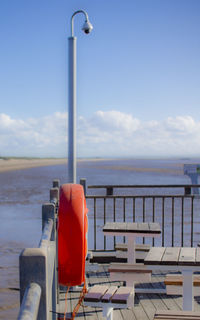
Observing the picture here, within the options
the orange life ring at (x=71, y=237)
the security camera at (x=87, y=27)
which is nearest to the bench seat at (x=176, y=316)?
the orange life ring at (x=71, y=237)

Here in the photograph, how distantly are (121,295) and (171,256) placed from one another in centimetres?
62

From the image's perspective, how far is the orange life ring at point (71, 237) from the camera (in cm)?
418

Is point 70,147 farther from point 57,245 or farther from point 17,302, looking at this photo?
point 17,302

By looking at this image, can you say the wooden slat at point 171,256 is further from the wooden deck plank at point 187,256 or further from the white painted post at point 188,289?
the white painted post at point 188,289

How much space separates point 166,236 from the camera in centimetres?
1146

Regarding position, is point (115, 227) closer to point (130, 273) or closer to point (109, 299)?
point (130, 273)

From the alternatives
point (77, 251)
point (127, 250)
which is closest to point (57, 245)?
point (77, 251)

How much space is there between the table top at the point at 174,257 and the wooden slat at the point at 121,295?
0.37 m

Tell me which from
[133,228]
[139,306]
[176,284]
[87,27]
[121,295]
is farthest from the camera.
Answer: [87,27]

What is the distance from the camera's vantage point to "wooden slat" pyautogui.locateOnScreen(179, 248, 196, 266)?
396cm

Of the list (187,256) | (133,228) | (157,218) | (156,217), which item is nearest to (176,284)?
(133,228)

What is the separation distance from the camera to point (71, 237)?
418cm

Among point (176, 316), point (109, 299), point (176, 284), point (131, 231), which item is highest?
point (131, 231)

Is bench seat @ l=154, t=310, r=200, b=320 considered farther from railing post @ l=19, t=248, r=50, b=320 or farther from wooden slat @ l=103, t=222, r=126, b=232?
wooden slat @ l=103, t=222, r=126, b=232
